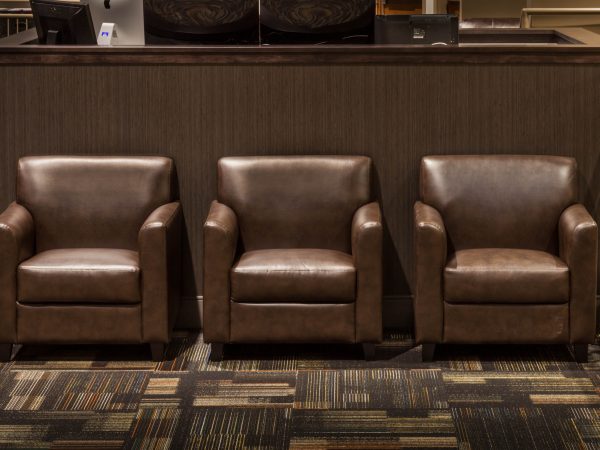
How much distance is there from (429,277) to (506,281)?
0.94ft

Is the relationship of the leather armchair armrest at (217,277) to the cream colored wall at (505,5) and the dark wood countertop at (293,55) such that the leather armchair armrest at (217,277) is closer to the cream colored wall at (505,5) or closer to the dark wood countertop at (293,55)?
the dark wood countertop at (293,55)

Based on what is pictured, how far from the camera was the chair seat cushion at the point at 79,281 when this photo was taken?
350 cm

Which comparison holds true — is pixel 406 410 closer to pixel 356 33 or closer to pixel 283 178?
pixel 283 178

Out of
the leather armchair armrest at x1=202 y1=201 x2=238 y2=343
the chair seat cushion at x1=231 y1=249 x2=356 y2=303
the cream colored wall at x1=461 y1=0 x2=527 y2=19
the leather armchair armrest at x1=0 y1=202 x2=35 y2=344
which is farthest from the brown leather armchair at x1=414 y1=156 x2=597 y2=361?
the cream colored wall at x1=461 y1=0 x2=527 y2=19

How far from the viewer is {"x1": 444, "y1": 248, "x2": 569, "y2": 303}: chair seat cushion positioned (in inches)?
137

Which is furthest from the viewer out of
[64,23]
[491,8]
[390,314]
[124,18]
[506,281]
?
[491,8]

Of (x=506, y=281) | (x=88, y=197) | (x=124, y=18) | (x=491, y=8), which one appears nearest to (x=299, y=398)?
(x=506, y=281)

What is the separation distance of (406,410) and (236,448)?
0.64 metres

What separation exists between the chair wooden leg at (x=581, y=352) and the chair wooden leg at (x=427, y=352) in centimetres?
55

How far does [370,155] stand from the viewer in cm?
402

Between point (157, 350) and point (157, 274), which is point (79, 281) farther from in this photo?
point (157, 350)

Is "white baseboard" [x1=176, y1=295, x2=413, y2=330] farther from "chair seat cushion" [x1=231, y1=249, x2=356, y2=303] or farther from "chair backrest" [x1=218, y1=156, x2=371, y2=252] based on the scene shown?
"chair seat cushion" [x1=231, y1=249, x2=356, y2=303]

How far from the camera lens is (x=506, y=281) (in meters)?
3.49

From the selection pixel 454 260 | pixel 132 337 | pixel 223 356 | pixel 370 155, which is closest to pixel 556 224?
pixel 454 260
